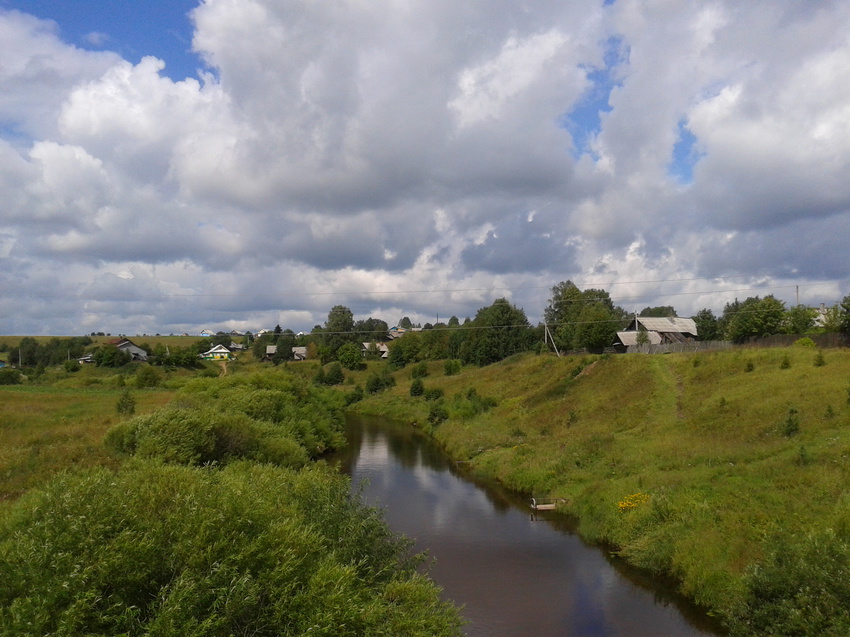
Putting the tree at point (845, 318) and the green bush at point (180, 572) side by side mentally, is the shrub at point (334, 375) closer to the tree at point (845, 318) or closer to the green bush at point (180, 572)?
the tree at point (845, 318)

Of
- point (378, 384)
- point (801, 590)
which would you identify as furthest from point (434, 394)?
point (801, 590)

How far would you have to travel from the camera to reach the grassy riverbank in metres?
14.8

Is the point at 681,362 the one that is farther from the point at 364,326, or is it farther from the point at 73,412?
the point at 364,326

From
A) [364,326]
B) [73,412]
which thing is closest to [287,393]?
[73,412]

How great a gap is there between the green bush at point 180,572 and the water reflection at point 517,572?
18.5ft

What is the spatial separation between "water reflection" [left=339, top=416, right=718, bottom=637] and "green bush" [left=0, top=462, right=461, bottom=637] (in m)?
5.63

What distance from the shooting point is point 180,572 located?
10844 mm

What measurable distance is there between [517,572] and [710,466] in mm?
9612

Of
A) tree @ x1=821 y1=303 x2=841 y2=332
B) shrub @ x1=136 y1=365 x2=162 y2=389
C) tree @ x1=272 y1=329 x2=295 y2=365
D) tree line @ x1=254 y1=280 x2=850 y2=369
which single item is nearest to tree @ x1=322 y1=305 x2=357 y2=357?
tree line @ x1=254 y1=280 x2=850 y2=369

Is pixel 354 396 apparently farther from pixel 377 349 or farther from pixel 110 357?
pixel 377 349

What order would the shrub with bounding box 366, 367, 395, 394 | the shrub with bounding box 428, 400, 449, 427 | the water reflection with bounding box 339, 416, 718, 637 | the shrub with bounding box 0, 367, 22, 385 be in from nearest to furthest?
the water reflection with bounding box 339, 416, 718, 637 → the shrub with bounding box 428, 400, 449, 427 → the shrub with bounding box 0, 367, 22, 385 → the shrub with bounding box 366, 367, 395, 394

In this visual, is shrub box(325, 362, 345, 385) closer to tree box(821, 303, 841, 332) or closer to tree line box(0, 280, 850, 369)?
tree line box(0, 280, 850, 369)

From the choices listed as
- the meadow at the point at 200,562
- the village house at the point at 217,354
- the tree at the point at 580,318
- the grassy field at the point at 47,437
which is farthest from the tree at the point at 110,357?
the meadow at the point at 200,562

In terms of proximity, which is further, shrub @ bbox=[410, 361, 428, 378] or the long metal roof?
shrub @ bbox=[410, 361, 428, 378]
